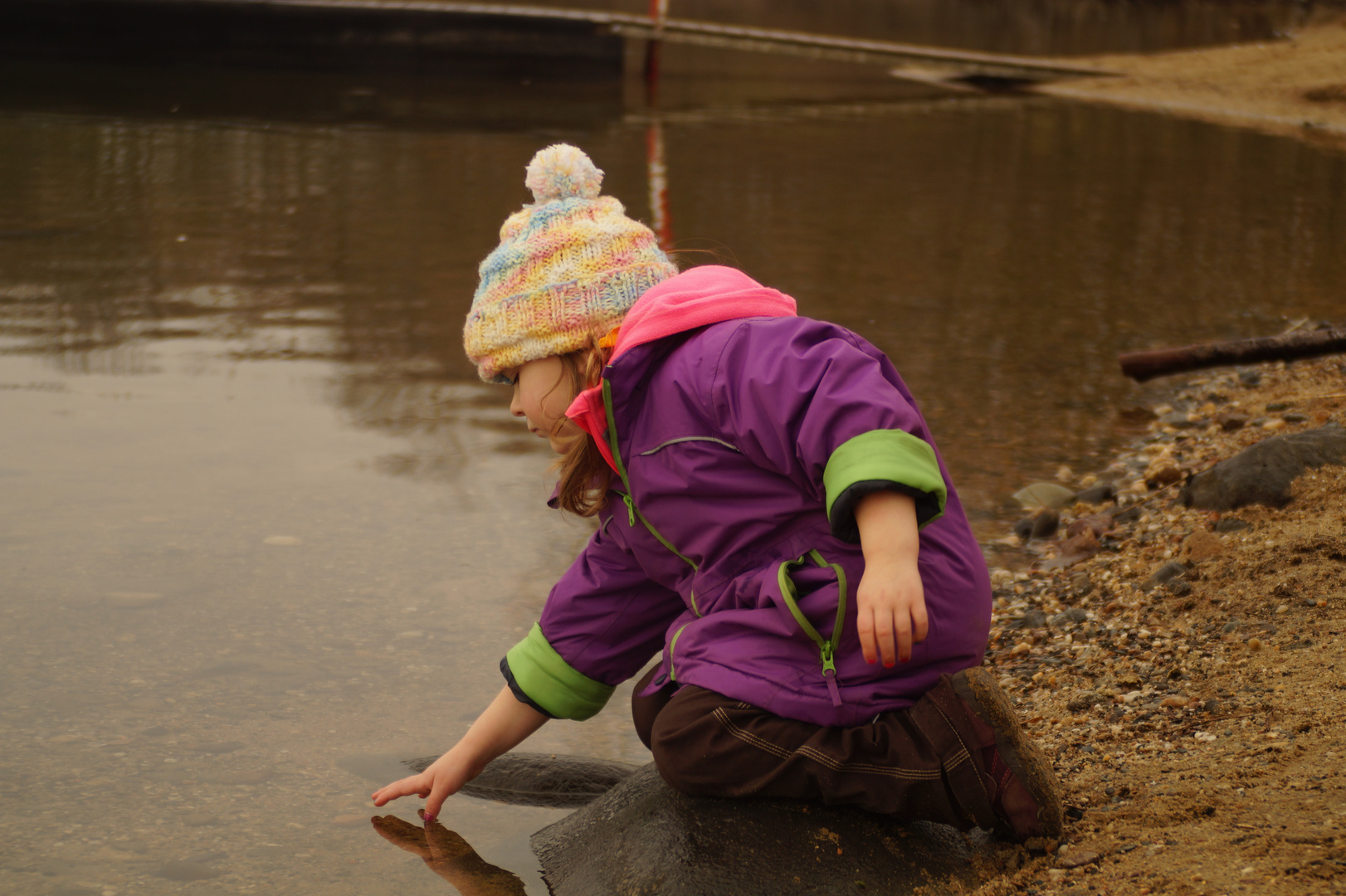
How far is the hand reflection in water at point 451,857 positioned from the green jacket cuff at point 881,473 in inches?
33.3

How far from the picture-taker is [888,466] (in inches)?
65.9

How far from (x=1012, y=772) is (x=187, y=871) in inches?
51.2

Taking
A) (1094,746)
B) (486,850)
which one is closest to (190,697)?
(486,850)

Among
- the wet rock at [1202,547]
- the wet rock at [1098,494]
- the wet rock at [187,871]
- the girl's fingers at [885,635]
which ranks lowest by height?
the wet rock at [187,871]

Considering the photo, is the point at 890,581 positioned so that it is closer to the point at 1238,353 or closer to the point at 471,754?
A: the point at 471,754

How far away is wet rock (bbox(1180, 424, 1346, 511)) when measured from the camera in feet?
9.98

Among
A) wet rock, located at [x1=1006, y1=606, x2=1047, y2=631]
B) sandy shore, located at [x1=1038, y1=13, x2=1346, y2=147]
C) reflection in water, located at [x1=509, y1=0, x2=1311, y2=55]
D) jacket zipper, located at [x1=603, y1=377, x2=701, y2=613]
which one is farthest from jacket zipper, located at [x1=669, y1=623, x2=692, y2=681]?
reflection in water, located at [x1=509, y1=0, x2=1311, y2=55]

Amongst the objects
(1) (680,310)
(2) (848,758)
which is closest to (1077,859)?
(2) (848,758)

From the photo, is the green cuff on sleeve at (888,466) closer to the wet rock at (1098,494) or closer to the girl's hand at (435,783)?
the girl's hand at (435,783)

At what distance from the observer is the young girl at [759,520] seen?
1.77 metres

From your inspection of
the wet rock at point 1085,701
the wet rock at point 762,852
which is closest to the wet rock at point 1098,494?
the wet rock at point 1085,701

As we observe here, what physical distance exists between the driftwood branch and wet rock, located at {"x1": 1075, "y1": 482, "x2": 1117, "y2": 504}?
368mm

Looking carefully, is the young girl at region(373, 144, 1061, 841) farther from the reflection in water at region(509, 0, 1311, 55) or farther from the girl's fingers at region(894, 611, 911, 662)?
the reflection in water at region(509, 0, 1311, 55)

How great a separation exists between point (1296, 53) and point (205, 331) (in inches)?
615
